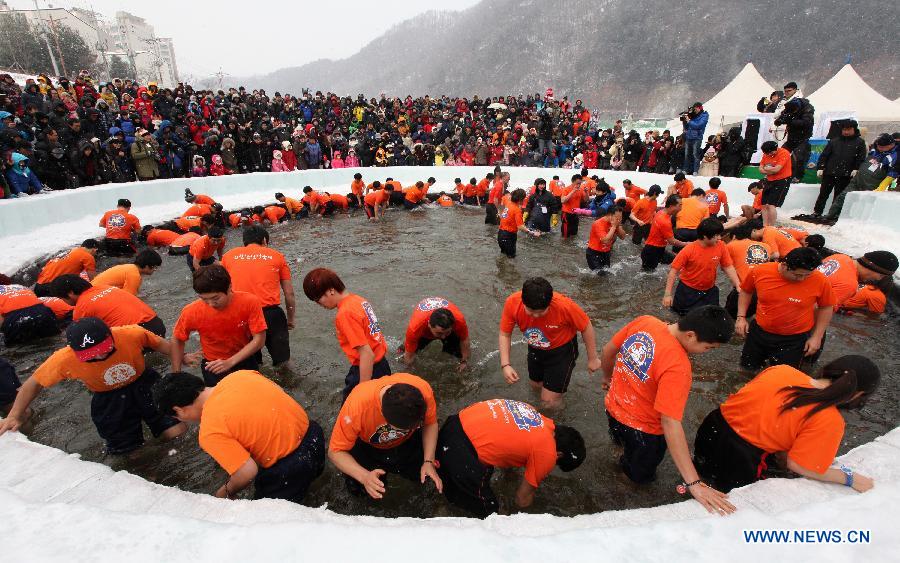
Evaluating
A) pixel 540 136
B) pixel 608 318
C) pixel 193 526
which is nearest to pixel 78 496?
pixel 193 526

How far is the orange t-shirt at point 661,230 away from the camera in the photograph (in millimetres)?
5977

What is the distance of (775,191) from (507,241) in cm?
444

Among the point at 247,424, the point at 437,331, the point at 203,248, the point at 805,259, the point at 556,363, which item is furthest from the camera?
the point at 203,248

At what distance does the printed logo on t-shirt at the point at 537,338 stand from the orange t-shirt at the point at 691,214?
463 centimetres

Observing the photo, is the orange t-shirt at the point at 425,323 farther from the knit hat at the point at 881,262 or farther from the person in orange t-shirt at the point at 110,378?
the knit hat at the point at 881,262

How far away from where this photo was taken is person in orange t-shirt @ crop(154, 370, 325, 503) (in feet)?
7.09

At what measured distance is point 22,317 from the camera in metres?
4.70

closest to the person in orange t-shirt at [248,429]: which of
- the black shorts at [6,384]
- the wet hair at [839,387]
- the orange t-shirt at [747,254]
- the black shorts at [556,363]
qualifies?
the black shorts at [556,363]

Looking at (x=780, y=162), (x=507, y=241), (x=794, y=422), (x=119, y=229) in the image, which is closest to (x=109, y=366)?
(x=794, y=422)

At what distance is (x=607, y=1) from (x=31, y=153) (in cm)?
10282

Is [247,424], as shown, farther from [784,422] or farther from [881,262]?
[881,262]

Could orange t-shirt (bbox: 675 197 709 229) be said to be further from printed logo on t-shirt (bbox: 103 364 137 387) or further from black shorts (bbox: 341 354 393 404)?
printed logo on t-shirt (bbox: 103 364 137 387)

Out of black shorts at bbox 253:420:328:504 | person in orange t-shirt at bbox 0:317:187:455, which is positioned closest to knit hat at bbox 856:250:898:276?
black shorts at bbox 253:420:328:504

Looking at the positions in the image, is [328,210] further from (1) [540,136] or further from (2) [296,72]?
(2) [296,72]
